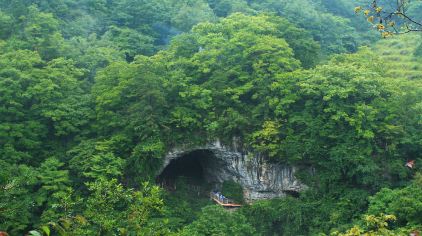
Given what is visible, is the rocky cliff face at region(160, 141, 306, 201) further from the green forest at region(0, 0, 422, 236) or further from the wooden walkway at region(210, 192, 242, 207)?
the wooden walkway at region(210, 192, 242, 207)

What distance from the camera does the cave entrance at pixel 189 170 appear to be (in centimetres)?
2080

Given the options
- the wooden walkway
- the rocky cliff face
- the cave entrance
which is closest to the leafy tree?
the wooden walkway

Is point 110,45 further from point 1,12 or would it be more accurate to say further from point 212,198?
point 212,198

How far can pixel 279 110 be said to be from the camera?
18.4 meters

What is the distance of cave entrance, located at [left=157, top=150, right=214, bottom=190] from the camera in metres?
20.8

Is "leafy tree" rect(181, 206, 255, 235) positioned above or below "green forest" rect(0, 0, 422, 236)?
below

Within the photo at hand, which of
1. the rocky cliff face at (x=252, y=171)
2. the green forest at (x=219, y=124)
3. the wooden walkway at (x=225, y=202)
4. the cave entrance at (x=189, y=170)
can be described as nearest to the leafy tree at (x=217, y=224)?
the green forest at (x=219, y=124)

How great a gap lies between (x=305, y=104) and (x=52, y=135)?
9879 mm

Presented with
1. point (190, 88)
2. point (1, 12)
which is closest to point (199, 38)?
point (190, 88)

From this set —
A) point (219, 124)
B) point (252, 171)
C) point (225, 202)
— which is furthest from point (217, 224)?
point (219, 124)

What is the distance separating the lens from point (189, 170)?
2242 cm

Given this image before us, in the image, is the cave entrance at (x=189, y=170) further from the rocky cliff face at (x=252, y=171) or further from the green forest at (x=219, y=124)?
the rocky cliff face at (x=252, y=171)

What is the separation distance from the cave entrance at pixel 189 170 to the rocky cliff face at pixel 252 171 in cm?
72

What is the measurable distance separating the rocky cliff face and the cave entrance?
720mm
